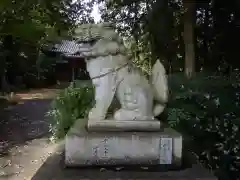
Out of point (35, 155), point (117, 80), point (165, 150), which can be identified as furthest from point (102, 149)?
point (35, 155)

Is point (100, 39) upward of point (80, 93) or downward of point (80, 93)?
upward

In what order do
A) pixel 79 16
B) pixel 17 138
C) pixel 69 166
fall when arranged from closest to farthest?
pixel 69 166
pixel 17 138
pixel 79 16

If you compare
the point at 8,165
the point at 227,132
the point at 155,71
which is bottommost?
the point at 8,165

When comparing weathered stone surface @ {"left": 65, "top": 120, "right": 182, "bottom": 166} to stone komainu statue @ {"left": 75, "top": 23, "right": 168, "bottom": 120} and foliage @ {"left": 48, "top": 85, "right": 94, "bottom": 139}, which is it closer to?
stone komainu statue @ {"left": 75, "top": 23, "right": 168, "bottom": 120}

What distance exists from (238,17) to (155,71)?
26.9ft

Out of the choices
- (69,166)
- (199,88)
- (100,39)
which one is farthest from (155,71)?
(199,88)

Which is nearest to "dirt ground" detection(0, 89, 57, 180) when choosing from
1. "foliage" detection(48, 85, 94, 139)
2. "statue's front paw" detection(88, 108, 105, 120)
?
"foliage" detection(48, 85, 94, 139)

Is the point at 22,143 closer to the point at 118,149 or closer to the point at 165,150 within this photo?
the point at 118,149

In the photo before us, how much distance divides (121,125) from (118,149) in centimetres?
20

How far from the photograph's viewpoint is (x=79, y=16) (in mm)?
11312

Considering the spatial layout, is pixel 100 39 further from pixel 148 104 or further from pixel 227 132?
pixel 227 132

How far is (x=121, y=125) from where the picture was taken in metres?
2.66

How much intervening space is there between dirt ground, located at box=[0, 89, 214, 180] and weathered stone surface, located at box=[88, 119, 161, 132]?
33cm

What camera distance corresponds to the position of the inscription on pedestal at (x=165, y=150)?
8.37ft
